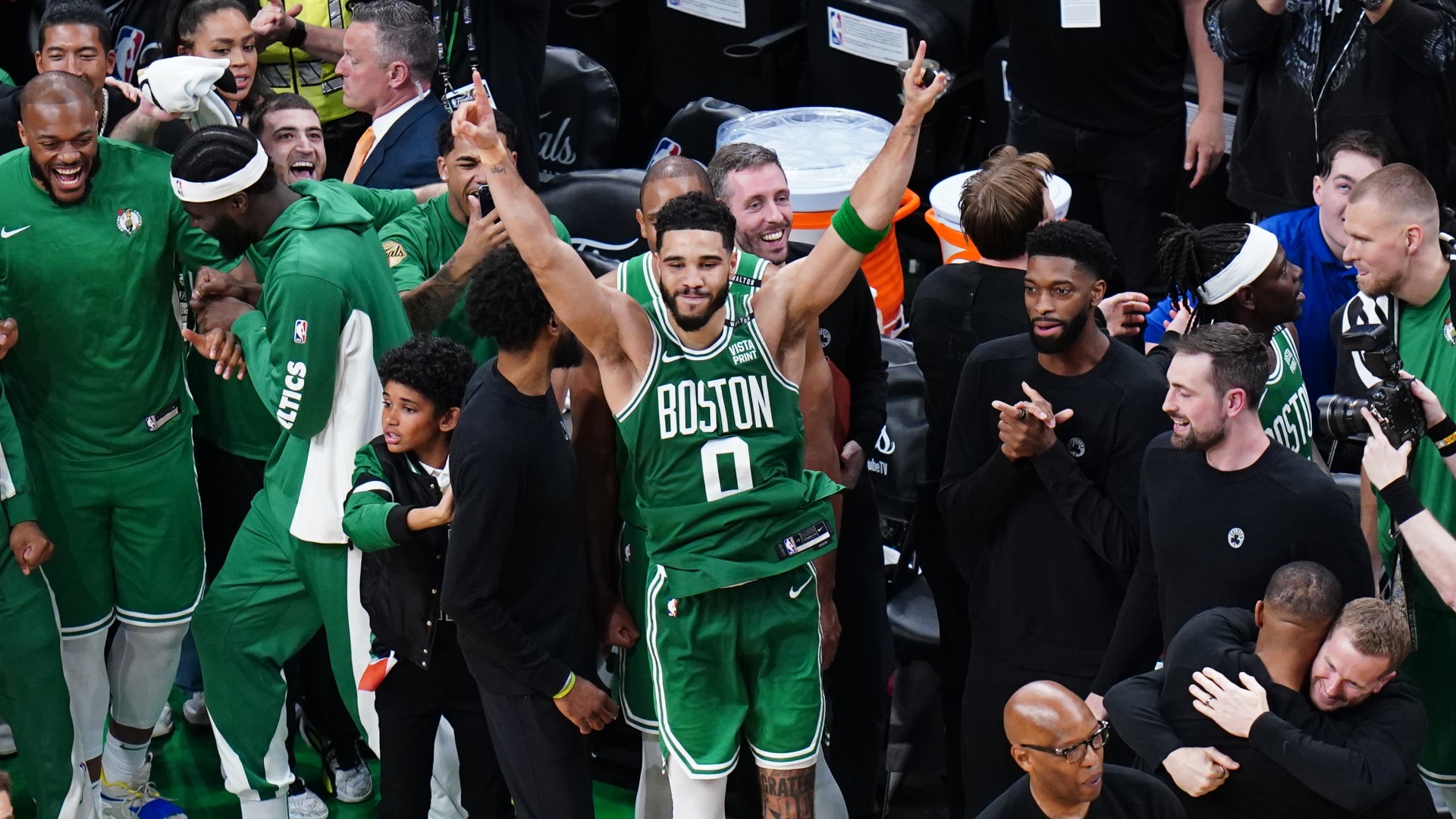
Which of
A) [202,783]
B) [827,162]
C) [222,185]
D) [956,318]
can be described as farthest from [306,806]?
[827,162]

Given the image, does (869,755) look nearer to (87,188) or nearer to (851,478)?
(851,478)

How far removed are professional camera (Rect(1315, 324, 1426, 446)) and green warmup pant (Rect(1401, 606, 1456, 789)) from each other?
1.84 feet

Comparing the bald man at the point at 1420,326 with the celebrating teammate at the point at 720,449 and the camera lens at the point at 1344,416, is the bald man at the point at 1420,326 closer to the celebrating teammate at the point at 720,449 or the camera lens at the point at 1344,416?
the camera lens at the point at 1344,416

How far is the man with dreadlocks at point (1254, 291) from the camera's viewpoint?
440 cm

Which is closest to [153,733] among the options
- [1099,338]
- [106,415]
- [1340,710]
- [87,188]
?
[106,415]

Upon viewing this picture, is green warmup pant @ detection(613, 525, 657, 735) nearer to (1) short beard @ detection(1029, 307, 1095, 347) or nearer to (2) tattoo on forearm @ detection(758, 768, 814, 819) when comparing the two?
(2) tattoo on forearm @ detection(758, 768, 814, 819)

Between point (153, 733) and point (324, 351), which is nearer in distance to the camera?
point (324, 351)

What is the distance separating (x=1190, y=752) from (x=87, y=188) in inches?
123

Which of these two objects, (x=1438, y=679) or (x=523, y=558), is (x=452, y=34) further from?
(x=1438, y=679)

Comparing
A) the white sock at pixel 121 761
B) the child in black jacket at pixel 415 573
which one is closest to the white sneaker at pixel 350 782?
the white sock at pixel 121 761

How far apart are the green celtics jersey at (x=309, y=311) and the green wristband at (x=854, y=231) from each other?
4.35 ft

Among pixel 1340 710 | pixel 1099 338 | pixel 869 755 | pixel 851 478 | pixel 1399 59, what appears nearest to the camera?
pixel 1340 710

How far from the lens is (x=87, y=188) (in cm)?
491

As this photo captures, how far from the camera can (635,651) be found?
14.6 ft
